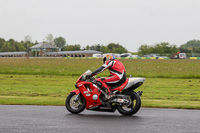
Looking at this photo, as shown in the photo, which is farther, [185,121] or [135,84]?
[135,84]

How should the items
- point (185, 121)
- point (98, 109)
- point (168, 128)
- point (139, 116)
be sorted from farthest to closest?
point (98, 109) → point (139, 116) → point (185, 121) → point (168, 128)

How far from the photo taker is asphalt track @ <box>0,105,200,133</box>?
26.1 feet

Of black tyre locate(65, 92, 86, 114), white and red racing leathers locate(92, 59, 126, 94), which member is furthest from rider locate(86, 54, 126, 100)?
black tyre locate(65, 92, 86, 114)

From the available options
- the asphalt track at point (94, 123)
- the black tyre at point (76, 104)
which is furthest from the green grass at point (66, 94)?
the asphalt track at point (94, 123)

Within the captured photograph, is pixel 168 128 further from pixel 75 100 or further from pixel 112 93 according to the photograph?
pixel 75 100

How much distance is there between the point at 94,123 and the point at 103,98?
207 cm

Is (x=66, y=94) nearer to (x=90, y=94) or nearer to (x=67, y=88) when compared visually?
(x=67, y=88)

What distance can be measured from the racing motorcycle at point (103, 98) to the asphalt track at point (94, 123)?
0.34 metres

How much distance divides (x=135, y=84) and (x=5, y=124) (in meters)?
4.04

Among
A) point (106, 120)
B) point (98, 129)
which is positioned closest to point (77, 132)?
point (98, 129)

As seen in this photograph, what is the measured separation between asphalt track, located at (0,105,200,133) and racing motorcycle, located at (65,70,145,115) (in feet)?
1.11

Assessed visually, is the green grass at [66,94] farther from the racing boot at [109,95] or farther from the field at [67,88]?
the racing boot at [109,95]

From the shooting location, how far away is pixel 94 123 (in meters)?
9.05

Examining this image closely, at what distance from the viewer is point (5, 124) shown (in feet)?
28.3
